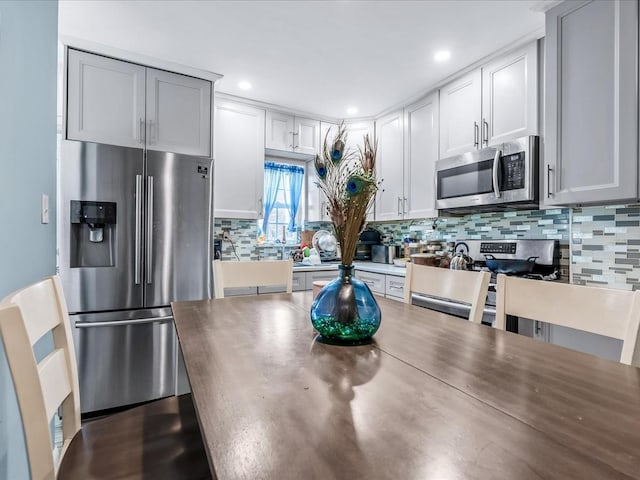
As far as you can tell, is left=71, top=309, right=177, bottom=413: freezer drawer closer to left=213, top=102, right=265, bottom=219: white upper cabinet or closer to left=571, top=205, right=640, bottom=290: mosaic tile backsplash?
left=213, top=102, right=265, bottom=219: white upper cabinet

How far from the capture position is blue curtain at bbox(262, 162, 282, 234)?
379 cm

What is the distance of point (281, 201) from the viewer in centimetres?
392

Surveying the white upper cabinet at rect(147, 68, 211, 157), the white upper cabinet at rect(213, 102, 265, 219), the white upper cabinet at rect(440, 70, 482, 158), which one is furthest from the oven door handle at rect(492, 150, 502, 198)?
the white upper cabinet at rect(147, 68, 211, 157)

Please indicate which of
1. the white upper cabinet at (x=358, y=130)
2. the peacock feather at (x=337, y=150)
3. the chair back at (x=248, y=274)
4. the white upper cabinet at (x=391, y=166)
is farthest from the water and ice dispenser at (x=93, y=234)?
the white upper cabinet at (x=358, y=130)

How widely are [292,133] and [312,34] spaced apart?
1316 millimetres

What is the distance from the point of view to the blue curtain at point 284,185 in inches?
149

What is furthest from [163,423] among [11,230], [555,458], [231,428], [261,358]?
[555,458]

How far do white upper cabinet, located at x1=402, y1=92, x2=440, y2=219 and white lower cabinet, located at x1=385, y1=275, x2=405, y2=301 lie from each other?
629 mm

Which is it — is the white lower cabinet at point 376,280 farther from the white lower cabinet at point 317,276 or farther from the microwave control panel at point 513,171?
the microwave control panel at point 513,171

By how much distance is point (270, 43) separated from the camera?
232 cm

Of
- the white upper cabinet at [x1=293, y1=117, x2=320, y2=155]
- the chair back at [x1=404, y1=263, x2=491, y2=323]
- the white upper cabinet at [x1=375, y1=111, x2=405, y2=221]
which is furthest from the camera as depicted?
the white upper cabinet at [x1=293, y1=117, x2=320, y2=155]

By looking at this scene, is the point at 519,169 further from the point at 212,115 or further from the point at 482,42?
the point at 212,115

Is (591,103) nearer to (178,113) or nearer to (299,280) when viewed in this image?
(299,280)

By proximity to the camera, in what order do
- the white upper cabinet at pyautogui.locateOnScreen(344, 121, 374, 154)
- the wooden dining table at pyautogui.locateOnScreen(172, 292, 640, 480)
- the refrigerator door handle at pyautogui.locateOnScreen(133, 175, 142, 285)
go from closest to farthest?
the wooden dining table at pyautogui.locateOnScreen(172, 292, 640, 480), the refrigerator door handle at pyautogui.locateOnScreen(133, 175, 142, 285), the white upper cabinet at pyautogui.locateOnScreen(344, 121, 374, 154)
